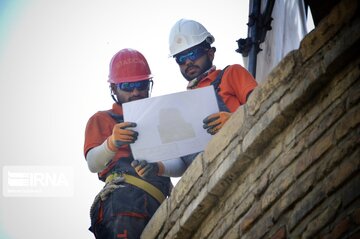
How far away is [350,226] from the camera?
4.56 m

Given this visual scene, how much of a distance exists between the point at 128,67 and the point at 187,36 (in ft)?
2.08

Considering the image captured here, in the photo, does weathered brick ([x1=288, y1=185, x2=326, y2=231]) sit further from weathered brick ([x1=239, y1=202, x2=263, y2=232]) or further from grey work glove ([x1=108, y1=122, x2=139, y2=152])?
grey work glove ([x1=108, y1=122, x2=139, y2=152])

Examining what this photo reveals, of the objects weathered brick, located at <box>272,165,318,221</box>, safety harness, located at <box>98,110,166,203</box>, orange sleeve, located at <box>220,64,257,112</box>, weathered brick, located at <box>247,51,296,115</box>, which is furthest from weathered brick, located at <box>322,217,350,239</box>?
safety harness, located at <box>98,110,166,203</box>

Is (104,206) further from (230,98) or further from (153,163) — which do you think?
(230,98)

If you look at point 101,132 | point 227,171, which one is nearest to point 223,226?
point 227,171

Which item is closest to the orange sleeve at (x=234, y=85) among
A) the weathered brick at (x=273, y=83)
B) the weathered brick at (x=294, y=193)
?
the weathered brick at (x=273, y=83)

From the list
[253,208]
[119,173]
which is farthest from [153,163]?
[253,208]

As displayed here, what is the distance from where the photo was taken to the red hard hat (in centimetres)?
777

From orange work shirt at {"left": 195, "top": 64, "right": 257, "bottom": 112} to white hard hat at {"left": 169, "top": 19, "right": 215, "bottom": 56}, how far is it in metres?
0.77

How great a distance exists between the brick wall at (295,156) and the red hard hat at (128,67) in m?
1.98

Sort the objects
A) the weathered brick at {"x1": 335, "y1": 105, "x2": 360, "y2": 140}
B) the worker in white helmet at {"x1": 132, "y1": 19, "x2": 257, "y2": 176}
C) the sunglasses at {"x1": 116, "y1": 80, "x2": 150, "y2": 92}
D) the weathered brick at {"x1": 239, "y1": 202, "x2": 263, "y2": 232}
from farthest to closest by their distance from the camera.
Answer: the sunglasses at {"x1": 116, "y1": 80, "x2": 150, "y2": 92} → the worker in white helmet at {"x1": 132, "y1": 19, "x2": 257, "y2": 176} → the weathered brick at {"x1": 239, "y1": 202, "x2": 263, "y2": 232} → the weathered brick at {"x1": 335, "y1": 105, "x2": 360, "y2": 140}

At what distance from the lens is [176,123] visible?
678 cm

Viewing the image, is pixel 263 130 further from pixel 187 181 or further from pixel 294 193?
pixel 187 181

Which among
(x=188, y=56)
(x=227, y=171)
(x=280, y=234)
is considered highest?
(x=188, y=56)
